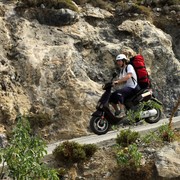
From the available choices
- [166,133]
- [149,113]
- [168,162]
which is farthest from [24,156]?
[149,113]

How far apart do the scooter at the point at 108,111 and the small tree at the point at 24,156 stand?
404cm

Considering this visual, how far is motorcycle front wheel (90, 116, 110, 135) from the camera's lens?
1132cm

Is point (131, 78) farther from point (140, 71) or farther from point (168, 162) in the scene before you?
point (168, 162)

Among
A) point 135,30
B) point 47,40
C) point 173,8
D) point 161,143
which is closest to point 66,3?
point 47,40

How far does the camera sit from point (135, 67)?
12.2 m

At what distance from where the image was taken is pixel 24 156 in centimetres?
721

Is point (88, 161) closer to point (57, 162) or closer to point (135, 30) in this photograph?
point (57, 162)

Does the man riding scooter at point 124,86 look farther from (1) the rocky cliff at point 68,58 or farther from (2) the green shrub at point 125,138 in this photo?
(1) the rocky cliff at point 68,58

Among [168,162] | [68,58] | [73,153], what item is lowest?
[68,58]

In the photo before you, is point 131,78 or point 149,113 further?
point 149,113

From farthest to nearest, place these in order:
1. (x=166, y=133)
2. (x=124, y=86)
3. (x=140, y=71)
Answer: (x=140, y=71), (x=124, y=86), (x=166, y=133)

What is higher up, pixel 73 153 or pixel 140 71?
pixel 140 71

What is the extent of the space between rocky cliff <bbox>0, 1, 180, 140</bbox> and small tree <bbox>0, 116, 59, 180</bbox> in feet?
21.0

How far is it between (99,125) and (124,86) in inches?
57.3
